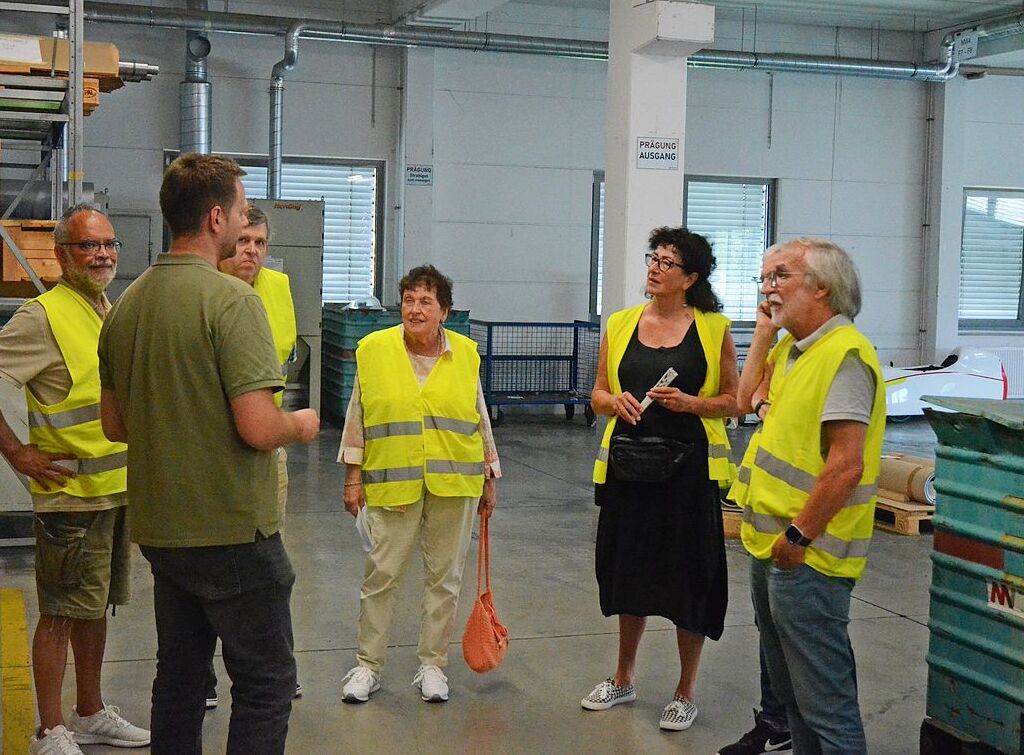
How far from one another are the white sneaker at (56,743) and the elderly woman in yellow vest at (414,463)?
983mm

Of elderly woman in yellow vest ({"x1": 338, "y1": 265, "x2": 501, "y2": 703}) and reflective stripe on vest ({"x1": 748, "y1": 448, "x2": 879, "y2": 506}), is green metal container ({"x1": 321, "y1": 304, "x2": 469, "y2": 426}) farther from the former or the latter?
reflective stripe on vest ({"x1": 748, "y1": 448, "x2": 879, "y2": 506})

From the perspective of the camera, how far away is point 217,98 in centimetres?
1194

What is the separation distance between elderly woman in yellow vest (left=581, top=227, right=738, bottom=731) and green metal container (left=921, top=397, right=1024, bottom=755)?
71 centimetres

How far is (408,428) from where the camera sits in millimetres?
4180

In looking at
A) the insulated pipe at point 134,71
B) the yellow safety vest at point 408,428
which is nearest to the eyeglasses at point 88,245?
the yellow safety vest at point 408,428

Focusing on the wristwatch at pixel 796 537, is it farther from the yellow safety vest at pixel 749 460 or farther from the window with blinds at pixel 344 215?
the window with blinds at pixel 344 215

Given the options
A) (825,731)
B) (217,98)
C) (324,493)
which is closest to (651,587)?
(825,731)

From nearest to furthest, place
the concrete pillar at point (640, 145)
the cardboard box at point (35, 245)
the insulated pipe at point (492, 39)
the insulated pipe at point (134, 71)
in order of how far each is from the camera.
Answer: the cardboard box at point (35, 245)
the insulated pipe at point (134, 71)
the concrete pillar at point (640, 145)
the insulated pipe at point (492, 39)

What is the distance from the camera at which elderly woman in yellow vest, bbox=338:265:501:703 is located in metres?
4.17

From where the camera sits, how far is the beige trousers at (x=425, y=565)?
13.8 ft

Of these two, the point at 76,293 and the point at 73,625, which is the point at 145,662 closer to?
the point at 73,625

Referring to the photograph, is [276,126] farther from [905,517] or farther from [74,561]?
[74,561]

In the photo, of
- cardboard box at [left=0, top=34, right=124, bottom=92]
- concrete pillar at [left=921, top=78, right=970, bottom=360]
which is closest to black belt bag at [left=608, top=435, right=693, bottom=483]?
cardboard box at [left=0, top=34, right=124, bottom=92]

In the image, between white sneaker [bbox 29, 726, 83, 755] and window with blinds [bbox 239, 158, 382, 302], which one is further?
window with blinds [bbox 239, 158, 382, 302]
